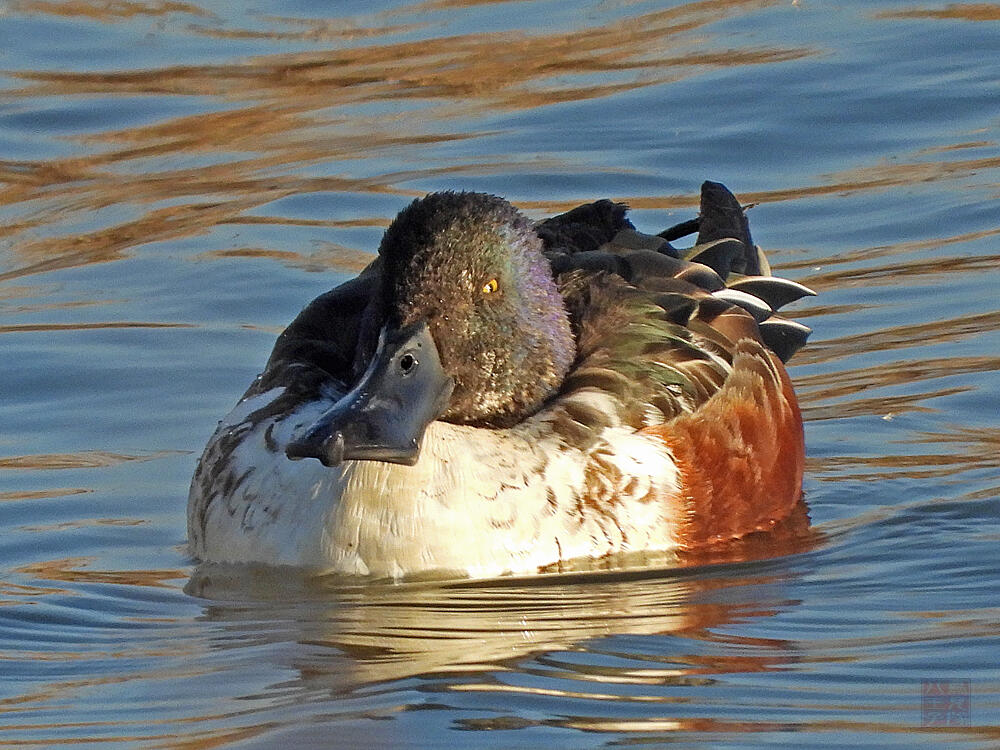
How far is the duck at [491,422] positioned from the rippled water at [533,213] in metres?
0.17

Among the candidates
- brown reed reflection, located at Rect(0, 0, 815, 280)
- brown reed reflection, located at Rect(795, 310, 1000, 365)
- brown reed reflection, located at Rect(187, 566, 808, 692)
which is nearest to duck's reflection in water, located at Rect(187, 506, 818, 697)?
brown reed reflection, located at Rect(187, 566, 808, 692)

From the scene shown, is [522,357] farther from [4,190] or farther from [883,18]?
[883,18]

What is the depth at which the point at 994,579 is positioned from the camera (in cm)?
668

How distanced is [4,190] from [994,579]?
6717mm

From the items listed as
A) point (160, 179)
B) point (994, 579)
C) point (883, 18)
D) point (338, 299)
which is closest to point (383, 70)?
point (160, 179)

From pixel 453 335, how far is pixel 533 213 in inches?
165

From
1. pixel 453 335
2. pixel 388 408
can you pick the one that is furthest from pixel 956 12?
pixel 388 408

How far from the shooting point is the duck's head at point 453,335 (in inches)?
253

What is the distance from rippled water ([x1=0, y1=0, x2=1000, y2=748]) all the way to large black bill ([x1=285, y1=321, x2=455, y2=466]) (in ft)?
1.73

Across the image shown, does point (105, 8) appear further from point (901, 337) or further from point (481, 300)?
point (481, 300)

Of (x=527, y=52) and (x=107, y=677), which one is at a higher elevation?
(x=527, y=52)

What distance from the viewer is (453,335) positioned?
22.4ft

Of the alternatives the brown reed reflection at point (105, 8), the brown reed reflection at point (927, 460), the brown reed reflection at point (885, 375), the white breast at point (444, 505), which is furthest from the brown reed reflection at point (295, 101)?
the white breast at point (444, 505)

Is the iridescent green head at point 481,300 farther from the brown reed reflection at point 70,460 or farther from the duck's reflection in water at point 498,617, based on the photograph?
the brown reed reflection at point 70,460
